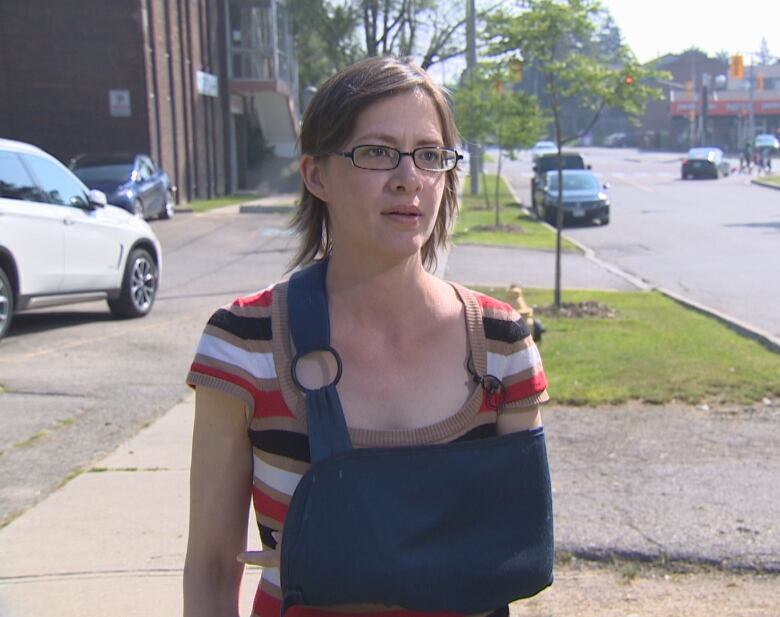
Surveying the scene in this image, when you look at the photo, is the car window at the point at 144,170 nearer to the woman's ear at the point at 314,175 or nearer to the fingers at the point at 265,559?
the woman's ear at the point at 314,175

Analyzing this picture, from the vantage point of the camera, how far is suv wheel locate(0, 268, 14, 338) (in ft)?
31.4

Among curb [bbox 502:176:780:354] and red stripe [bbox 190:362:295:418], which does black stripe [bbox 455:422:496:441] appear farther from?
curb [bbox 502:176:780:354]

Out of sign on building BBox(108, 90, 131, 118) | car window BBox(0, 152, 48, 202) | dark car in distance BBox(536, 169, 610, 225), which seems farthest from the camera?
sign on building BBox(108, 90, 131, 118)

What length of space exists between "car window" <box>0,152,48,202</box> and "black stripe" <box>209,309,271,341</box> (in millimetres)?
8502

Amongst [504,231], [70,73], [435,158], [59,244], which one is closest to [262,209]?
[70,73]

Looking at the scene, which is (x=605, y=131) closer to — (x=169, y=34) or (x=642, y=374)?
(x=169, y=34)

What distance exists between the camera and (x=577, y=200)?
Result: 28984mm

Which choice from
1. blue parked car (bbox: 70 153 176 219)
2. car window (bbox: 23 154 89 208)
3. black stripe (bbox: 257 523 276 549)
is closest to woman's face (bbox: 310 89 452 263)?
black stripe (bbox: 257 523 276 549)

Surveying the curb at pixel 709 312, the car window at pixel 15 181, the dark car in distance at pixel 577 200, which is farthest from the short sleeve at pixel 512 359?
the dark car in distance at pixel 577 200

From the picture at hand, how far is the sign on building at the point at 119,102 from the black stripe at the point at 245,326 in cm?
2882

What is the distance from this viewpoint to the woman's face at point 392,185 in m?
2.04

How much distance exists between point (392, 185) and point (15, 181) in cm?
879

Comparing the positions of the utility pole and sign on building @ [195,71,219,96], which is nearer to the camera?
the utility pole

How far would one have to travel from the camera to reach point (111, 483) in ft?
18.9
